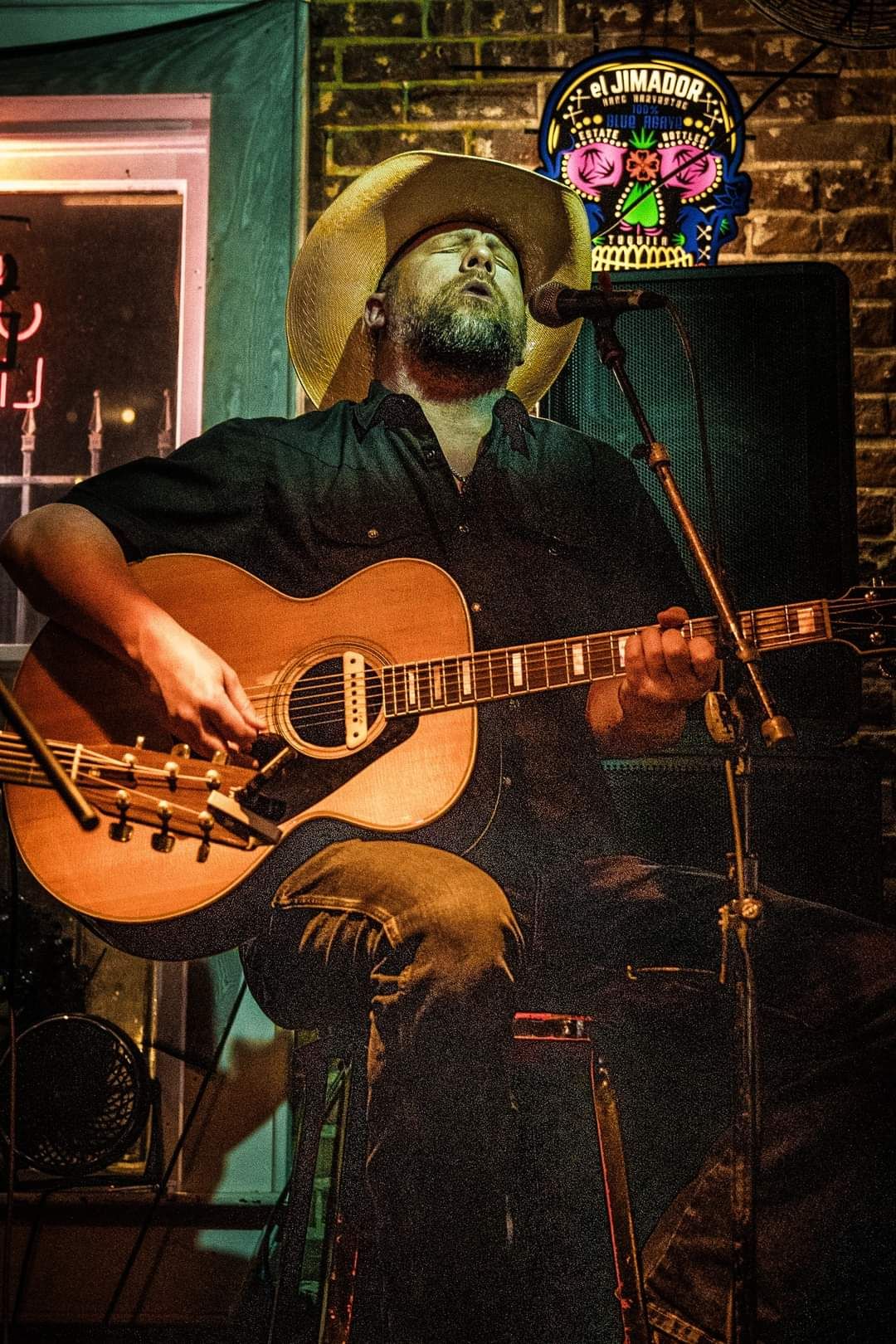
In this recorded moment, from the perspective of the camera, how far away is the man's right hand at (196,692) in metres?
2.10

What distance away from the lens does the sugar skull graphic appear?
2652 millimetres

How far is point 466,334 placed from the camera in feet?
8.00

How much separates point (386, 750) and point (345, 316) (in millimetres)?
1002

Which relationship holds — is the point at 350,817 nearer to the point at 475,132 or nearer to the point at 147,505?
the point at 147,505

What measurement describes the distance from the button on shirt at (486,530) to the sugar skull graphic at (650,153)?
0.53m

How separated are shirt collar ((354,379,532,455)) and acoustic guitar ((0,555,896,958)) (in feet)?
1.24

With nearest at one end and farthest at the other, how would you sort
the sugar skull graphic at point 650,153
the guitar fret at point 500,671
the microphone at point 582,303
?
the microphone at point 582,303 < the guitar fret at point 500,671 < the sugar skull graphic at point 650,153

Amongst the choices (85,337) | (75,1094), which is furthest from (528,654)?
(85,337)

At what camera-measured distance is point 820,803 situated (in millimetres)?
2287

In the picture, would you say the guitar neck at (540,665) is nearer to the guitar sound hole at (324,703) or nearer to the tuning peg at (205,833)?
the guitar sound hole at (324,703)

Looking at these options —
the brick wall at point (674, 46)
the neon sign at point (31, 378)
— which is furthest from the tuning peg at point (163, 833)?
the brick wall at point (674, 46)

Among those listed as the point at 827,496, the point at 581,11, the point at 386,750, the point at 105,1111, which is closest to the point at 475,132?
the point at 581,11

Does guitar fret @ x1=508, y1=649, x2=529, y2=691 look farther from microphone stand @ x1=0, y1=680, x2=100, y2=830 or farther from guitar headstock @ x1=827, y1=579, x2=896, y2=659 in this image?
microphone stand @ x1=0, y1=680, x2=100, y2=830

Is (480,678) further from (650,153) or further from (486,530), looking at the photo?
(650,153)
